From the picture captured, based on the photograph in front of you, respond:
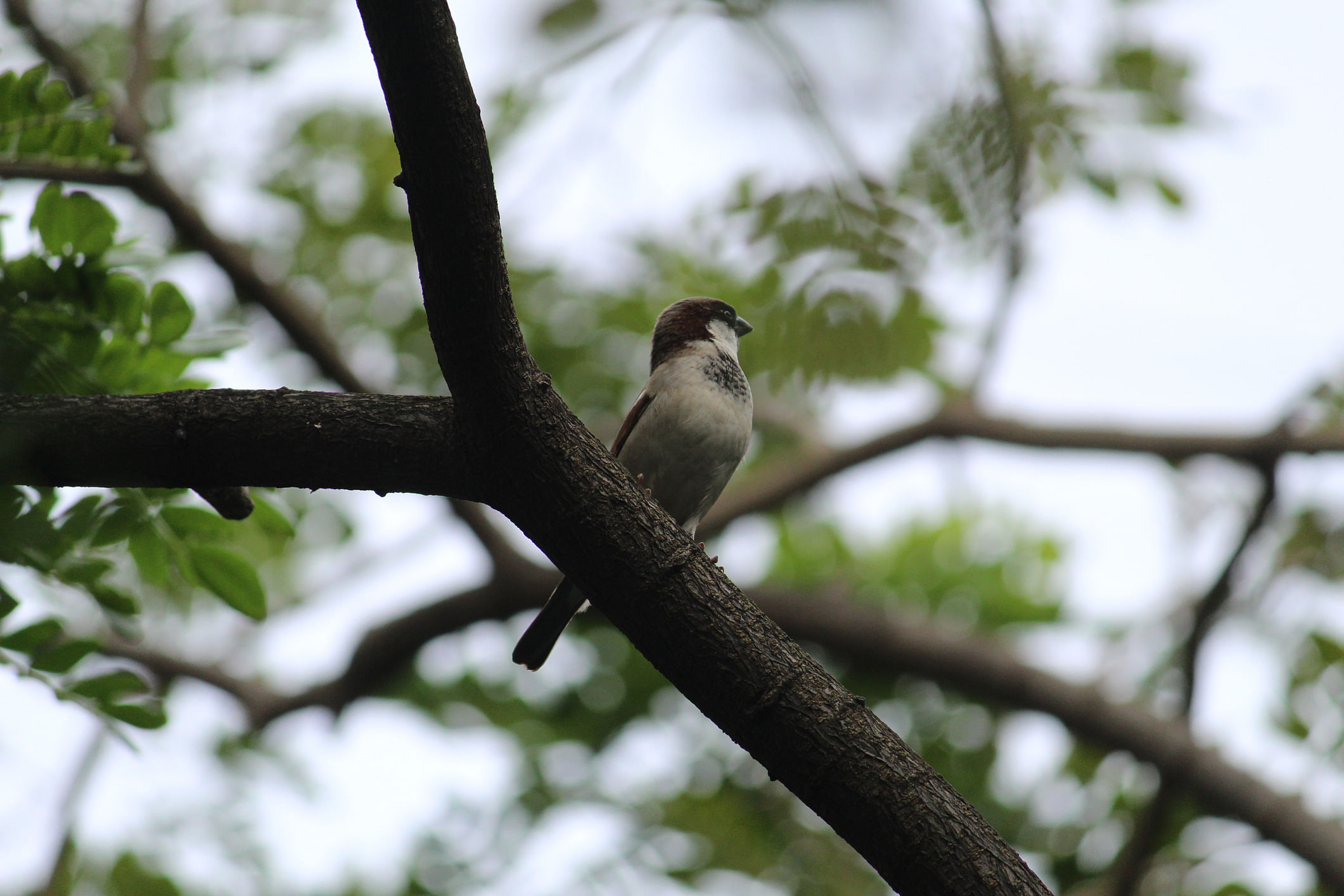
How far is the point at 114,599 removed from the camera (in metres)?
2.90

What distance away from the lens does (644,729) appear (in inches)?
310

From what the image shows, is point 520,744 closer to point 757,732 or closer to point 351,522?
Result: point 351,522

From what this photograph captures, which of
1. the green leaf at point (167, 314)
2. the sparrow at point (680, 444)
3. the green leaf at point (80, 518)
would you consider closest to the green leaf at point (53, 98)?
the green leaf at point (167, 314)

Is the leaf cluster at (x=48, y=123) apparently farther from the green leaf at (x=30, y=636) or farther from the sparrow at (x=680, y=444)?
the sparrow at (x=680, y=444)

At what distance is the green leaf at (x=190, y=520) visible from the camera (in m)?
3.04

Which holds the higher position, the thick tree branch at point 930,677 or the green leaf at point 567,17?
the green leaf at point 567,17

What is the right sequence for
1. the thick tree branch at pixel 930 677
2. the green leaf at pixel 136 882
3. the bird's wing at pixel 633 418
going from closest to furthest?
1. the bird's wing at pixel 633 418
2. the thick tree branch at pixel 930 677
3. the green leaf at pixel 136 882

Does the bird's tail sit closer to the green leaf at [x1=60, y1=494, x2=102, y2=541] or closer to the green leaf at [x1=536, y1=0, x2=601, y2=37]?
the green leaf at [x1=60, y1=494, x2=102, y2=541]

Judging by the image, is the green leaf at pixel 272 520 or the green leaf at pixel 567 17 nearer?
the green leaf at pixel 272 520

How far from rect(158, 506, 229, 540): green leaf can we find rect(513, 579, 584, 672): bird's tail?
164cm

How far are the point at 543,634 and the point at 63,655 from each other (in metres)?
2.06

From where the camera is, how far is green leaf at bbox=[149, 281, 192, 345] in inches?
120

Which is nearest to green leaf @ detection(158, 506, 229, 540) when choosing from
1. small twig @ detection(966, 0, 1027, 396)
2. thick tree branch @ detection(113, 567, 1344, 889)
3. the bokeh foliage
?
the bokeh foliage

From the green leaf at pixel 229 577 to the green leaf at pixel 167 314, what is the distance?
2.03ft
